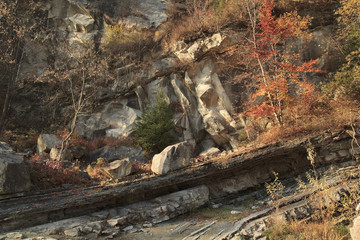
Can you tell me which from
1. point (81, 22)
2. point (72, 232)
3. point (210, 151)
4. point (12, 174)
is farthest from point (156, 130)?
point (81, 22)

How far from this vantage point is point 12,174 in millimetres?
8055

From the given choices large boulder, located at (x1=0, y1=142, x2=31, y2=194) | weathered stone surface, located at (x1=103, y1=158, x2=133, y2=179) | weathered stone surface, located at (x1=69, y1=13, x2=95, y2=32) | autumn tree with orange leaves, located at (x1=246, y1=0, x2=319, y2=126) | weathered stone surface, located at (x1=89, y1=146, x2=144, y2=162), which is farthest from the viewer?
weathered stone surface, located at (x1=69, y1=13, x2=95, y2=32)

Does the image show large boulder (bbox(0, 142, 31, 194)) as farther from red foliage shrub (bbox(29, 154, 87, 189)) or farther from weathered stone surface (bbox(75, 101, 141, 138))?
weathered stone surface (bbox(75, 101, 141, 138))

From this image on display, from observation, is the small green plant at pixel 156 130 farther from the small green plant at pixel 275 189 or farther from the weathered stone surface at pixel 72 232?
the weathered stone surface at pixel 72 232

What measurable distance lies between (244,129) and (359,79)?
688 cm

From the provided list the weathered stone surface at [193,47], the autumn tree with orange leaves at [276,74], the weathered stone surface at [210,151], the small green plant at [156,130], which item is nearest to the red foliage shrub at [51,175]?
the small green plant at [156,130]

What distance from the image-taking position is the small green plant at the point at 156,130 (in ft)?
50.0

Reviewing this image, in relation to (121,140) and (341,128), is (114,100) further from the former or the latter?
(341,128)

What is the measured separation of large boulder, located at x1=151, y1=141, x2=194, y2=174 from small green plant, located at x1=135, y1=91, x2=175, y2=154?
4.86m

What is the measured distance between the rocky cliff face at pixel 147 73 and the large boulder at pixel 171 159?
624 centimetres

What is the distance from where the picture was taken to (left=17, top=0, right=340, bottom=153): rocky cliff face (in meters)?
16.9

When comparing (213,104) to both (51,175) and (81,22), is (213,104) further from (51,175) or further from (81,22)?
(81,22)

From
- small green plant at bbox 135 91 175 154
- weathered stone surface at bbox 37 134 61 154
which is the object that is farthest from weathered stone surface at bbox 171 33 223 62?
weathered stone surface at bbox 37 134 61 154

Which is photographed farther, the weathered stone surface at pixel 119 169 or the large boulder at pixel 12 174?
the weathered stone surface at pixel 119 169
